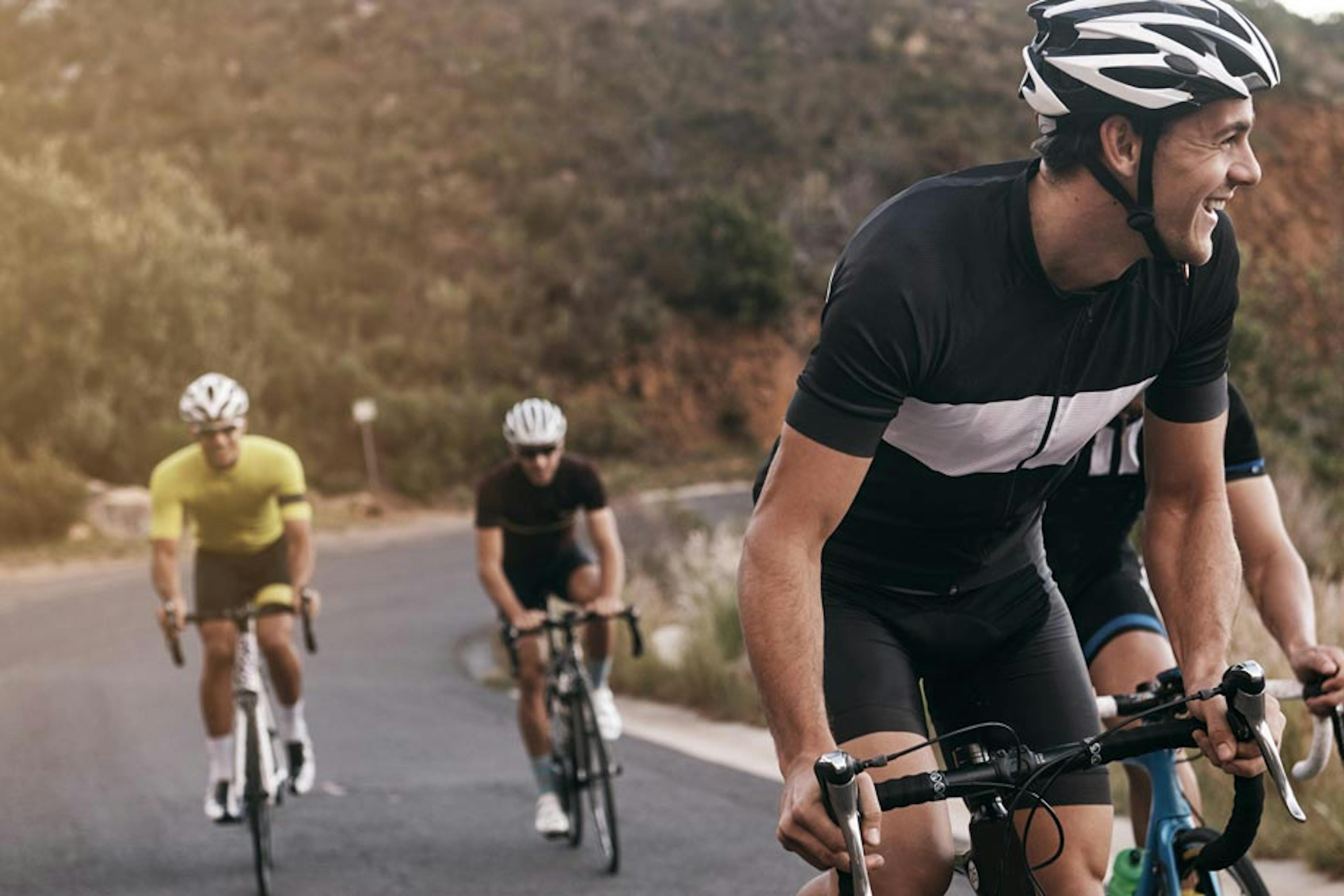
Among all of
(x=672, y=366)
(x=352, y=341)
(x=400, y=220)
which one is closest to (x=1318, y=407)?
(x=672, y=366)

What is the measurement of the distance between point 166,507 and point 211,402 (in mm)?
644

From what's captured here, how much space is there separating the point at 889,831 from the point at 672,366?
1603 inches

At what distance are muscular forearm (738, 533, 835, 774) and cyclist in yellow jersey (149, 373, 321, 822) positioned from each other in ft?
18.2

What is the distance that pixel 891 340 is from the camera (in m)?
2.96

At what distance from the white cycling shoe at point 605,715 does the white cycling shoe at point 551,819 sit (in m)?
0.38

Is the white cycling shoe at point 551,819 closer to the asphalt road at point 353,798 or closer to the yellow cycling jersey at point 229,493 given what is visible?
the asphalt road at point 353,798

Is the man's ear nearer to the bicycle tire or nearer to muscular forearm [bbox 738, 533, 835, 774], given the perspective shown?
muscular forearm [bbox 738, 533, 835, 774]

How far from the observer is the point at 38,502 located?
29.7 metres

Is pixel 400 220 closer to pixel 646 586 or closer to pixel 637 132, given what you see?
pixel 637 132

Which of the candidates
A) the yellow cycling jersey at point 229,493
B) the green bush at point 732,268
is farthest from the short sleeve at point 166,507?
the green bush at point 732,268

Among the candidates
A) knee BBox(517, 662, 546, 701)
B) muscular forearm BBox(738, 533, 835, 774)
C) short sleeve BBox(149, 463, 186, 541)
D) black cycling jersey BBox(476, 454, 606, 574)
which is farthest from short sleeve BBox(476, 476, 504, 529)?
muscular forearm BBox(738, 533, 835, 774)

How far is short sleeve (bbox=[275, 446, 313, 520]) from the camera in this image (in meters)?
8.82

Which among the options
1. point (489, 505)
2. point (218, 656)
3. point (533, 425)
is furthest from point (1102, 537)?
point (218, 656)

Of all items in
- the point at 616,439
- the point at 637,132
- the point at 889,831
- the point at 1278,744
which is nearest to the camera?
the point at 1278,744
